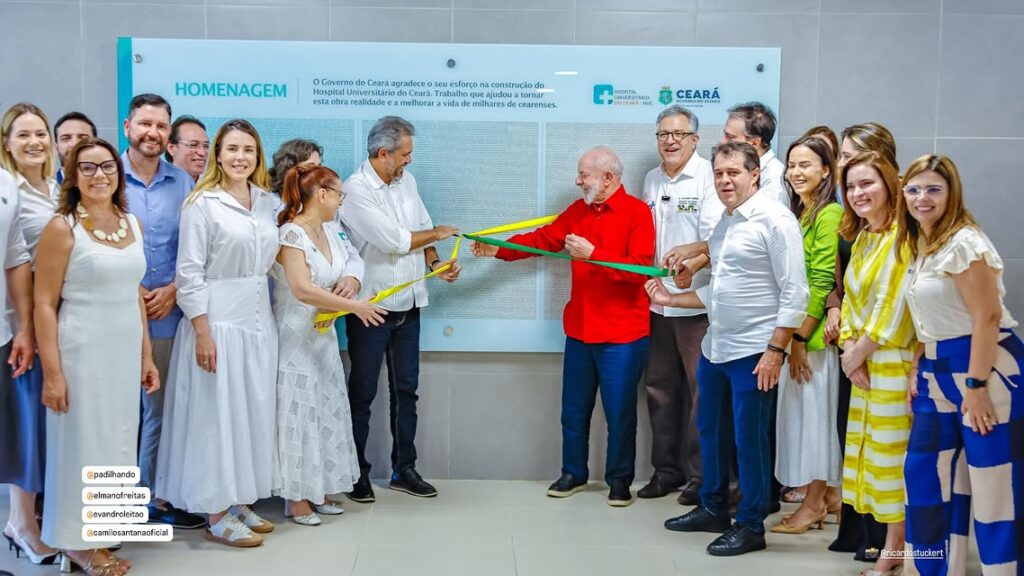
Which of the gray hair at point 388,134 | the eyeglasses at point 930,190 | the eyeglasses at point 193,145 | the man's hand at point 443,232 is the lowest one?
the man's hand at point 443,232

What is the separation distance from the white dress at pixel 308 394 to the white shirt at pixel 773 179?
2104 millimetres

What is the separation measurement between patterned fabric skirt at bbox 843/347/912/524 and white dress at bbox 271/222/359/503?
2316 millimetres

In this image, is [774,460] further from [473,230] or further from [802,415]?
[473,230]

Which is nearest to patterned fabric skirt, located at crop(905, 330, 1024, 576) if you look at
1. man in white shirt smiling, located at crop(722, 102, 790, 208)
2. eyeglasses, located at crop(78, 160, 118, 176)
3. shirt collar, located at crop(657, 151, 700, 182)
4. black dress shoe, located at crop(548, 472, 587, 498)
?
man in white shirt smiling, located at crop(722, 102, 790, 208)

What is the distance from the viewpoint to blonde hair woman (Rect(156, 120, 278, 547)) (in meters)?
3.84

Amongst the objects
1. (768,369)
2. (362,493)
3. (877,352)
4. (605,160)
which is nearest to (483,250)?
(605,160)

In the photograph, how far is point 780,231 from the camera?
3.66 meters

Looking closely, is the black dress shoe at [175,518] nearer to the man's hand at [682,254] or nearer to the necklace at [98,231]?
the necklace at [98,231]

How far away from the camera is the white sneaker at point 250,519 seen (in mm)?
4070

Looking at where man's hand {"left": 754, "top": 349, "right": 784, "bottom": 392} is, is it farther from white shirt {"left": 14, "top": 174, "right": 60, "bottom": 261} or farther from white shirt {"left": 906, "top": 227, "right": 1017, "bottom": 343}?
white shirt {"left": 14, "top": 174, "right": 60, "bottom": 261}

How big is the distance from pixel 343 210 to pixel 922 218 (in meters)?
2.69

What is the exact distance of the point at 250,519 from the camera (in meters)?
4.08

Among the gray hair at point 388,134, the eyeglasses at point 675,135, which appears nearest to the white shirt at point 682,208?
the eyeglasses at point 675,135

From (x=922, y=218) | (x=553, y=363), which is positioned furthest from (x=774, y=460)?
(x=922, y=218)
